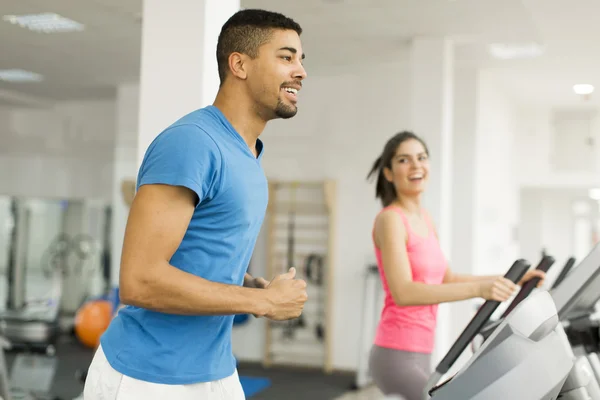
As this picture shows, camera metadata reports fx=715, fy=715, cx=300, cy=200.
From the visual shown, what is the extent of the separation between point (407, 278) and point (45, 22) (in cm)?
454

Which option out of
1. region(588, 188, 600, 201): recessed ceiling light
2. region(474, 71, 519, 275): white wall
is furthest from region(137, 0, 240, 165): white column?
region(588, 188, 600, 201): recessed ceiling light

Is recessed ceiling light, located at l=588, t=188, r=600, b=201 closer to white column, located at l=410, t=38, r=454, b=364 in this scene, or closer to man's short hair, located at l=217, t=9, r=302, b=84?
white column, located at l=410, t=38, r=454, b=364

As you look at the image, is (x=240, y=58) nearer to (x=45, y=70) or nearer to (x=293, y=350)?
(x=293, y=350)

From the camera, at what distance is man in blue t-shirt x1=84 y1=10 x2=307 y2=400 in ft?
4.33

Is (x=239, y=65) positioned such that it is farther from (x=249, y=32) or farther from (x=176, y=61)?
(x=176, y=61)

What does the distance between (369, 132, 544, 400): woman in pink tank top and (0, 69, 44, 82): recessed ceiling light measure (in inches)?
241

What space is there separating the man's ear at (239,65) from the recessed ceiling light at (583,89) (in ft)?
23.1

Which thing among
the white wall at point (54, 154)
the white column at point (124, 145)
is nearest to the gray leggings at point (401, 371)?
the white column at point (124, 145)

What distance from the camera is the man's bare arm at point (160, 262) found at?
1.31 m

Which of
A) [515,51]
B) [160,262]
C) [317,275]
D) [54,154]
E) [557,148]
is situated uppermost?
[515,51]

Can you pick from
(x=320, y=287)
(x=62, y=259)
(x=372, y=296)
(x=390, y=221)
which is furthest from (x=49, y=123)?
(x=390, y=221)

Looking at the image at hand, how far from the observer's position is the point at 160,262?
51.8 inches

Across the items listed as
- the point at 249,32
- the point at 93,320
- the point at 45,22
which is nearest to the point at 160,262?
the point at 249,32

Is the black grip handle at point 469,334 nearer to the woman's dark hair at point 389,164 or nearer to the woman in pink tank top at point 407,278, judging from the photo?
the woman in pink tank top at point 407,278
